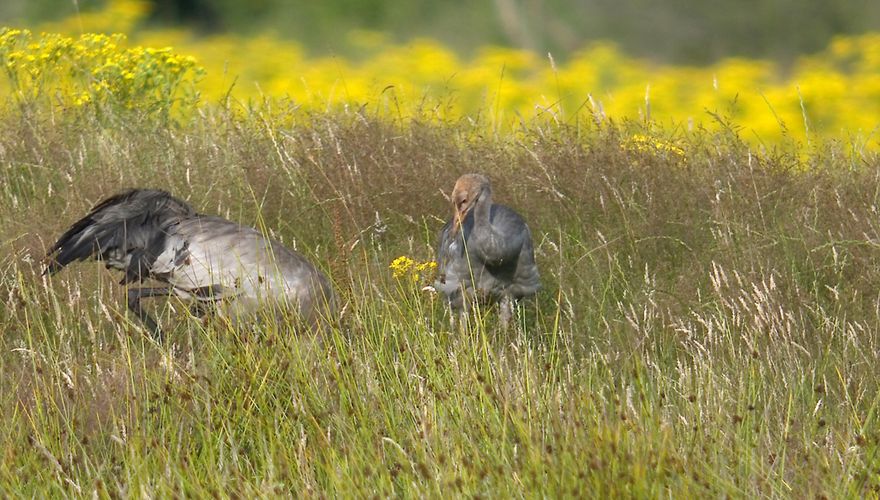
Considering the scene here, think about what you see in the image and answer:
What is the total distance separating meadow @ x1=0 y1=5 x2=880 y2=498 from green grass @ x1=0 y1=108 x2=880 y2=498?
16mm

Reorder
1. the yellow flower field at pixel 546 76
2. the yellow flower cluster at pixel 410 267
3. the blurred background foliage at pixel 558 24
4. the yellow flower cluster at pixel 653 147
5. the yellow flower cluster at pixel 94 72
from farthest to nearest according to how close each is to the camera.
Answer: the blurred background foliage at pixel 558 24, the yellow flower field at pixel 546 76, the yellow flower cluster at pixel 94 72, the yellow flower cluster at pixel 653 147, the yellow flower cluster at pixel 410 267

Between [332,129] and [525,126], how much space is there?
2.85ft

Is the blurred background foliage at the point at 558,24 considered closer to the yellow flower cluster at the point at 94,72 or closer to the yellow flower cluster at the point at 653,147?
the yellow flower cluster at the point at 94,72

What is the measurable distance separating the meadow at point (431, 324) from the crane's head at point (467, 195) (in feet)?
1.05

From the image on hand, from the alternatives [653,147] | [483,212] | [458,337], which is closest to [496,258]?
[483,212]

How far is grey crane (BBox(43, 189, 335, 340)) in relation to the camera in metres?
4.56

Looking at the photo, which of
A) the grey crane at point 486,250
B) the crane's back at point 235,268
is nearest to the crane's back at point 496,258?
the grey crane at point 486,250

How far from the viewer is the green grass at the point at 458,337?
3.28 metres

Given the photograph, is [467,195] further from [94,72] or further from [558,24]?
[558,24]

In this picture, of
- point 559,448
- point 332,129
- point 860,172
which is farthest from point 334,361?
point 860,172

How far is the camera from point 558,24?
14945 millimetres

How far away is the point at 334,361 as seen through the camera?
148 inches

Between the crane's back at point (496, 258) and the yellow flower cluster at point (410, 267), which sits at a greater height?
the yellow flower cluster at point (410, 267)

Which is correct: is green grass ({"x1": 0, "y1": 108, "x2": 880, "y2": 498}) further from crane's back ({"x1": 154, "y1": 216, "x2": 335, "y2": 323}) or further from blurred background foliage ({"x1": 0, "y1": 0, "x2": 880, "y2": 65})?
blurred background foliage ({"x1": 0, "y1": 0, "x2": 880, "y2": 65})
